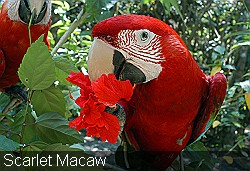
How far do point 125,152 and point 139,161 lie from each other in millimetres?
43

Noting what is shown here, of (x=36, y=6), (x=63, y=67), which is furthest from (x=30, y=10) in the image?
(x=63, y=67)

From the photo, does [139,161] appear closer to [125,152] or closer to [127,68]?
[125,152]

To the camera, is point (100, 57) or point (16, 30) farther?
point (16, 30)

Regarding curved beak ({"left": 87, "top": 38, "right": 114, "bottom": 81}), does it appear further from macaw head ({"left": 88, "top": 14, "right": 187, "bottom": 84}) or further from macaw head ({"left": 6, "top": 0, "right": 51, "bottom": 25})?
macaw head ({"left": 6, "top": 0, "right": 51, "bottom": 25})

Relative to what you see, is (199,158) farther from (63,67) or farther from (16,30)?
(16,30)

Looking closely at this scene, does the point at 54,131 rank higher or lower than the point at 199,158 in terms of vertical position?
higher

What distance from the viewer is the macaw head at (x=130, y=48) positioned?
1.26ft

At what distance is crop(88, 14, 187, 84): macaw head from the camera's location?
38 centimetres

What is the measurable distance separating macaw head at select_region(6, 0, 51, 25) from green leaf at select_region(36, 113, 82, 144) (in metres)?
0.27

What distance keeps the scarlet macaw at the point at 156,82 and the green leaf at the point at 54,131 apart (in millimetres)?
71

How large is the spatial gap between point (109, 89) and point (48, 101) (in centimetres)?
8

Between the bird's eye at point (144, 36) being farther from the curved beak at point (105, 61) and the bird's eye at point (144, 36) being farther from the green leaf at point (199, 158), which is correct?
the green leaf at point (199, 158)

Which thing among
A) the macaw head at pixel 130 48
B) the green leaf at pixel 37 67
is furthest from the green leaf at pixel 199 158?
the green leaf at pixel 37 67

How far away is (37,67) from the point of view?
29 cm
